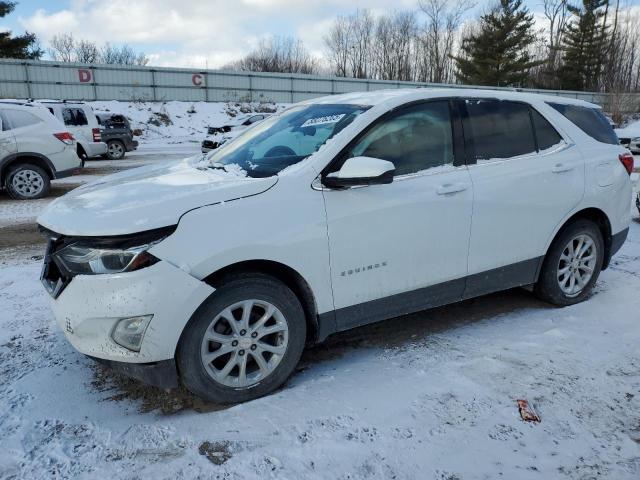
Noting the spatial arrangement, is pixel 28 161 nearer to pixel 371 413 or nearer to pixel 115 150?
pixel 115 150

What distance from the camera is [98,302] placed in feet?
8.48

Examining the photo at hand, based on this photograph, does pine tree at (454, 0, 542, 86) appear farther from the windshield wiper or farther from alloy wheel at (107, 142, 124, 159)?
the windshield wiper

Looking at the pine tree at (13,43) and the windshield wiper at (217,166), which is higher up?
the pine tree at (13,43)

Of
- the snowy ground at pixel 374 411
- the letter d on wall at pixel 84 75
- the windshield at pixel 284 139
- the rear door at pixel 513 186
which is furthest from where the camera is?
the letter d on wall at pixel 84 75

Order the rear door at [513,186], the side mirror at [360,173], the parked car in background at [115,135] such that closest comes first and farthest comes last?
the side mirror at [360,173], the rear door at [513,186], the parked car in background at [115,135]

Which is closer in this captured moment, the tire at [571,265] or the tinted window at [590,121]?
the tire at [571,265]

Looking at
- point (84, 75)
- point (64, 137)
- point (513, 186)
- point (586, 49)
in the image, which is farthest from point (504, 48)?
point (513, 186)

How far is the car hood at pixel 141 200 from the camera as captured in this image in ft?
8.55

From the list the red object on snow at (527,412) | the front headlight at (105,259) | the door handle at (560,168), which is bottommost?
the red object on snow at (527,412)

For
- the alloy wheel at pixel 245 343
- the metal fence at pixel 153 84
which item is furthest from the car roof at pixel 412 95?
the metal fence at pixel 153 84

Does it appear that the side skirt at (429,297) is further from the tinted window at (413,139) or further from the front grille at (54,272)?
the front grille at (54,272)

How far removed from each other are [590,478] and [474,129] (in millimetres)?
2382

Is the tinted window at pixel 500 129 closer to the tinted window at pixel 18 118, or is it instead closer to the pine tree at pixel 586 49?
the tinted window at pixel 18 118

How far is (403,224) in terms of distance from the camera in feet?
10.6
